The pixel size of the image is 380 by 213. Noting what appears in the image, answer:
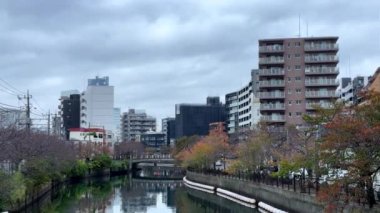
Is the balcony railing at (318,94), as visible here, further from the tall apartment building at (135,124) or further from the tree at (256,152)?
the tall apartment building at (135,124)

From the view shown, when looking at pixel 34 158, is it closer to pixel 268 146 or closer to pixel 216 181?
pixel 268 146

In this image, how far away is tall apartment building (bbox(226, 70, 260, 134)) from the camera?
100688mm

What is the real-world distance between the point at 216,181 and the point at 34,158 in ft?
80.2

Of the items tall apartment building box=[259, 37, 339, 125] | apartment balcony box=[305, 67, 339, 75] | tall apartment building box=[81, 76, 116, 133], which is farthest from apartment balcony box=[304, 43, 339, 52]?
tall apartment building box=[81, 76, 116, 133]

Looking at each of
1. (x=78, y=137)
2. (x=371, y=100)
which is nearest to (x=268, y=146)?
(x=371, y=100)

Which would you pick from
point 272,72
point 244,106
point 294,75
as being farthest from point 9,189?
point 244,106

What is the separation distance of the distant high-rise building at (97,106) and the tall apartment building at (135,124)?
95.4 feet

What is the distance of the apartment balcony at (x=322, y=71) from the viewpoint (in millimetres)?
68938

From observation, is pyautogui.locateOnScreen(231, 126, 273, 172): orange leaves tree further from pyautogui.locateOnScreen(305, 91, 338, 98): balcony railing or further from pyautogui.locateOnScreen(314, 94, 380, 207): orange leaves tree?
pyautogui.locateOnScreen(314, 94, 380, 207): orange leaves tree

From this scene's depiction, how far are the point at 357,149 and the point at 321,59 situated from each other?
1935 inches

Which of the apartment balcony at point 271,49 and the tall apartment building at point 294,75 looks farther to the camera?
the apartment balcony at point 271,49

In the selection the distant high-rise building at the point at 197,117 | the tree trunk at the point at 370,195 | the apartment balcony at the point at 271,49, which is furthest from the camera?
the distant high-rise building at the point at 197,117

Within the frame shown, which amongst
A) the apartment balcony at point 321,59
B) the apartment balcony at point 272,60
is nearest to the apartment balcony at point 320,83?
the apartment balcony at point 321,59

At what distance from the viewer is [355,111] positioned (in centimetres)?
2370
